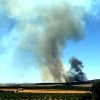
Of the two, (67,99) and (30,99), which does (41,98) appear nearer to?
(30,99)

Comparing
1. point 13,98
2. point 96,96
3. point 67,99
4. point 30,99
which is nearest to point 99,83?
point 96,96

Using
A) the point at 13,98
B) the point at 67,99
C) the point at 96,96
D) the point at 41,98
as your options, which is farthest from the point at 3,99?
the point at 96,96

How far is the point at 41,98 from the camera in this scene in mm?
82625

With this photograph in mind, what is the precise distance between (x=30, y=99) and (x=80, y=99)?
52.7 feet

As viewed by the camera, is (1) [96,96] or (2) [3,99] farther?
(2) [3,99]

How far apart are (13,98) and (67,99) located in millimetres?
17885

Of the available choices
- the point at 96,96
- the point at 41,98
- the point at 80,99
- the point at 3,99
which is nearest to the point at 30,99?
the point at 41,98

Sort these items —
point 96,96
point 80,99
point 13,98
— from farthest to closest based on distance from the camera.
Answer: point 13,98 → point 80,99 → point 96,96

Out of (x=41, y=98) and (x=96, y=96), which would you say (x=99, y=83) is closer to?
(x=96, y=96)

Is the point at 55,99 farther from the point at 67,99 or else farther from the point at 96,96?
the point at 96,96

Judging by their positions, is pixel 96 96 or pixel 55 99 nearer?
pixel 96 96

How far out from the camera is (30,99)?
82062 millimetres

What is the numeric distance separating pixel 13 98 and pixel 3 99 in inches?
182

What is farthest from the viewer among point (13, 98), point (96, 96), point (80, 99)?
point (13, 98)
